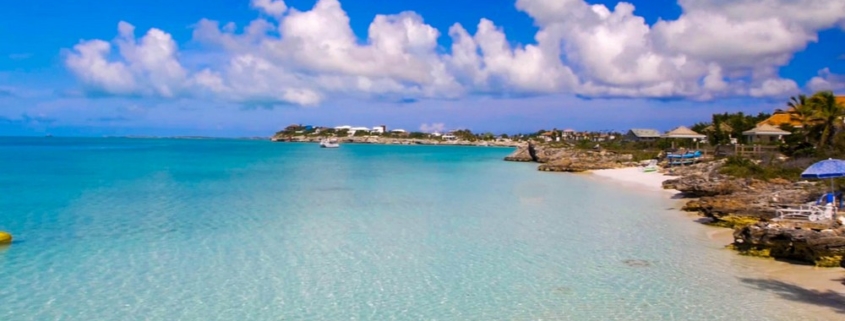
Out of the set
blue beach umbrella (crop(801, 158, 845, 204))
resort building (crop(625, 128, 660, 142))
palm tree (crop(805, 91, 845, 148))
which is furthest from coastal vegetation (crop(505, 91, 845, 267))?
resort building (crop(625, 128, 660, 142))

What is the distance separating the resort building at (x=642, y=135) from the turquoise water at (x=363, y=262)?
58.0 m

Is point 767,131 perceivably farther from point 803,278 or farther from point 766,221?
point 803,278

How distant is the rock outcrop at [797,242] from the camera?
1233 centimetres

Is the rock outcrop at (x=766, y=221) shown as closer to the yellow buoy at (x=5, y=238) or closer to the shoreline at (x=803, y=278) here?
the shoreline at (x=803, y=278)

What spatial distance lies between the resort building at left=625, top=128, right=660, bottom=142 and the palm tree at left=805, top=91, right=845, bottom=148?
1767 inches

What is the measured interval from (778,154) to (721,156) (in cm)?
738

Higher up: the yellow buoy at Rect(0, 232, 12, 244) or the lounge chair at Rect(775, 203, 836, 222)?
the lounge chair at Rect(775, 203, 836, 222)

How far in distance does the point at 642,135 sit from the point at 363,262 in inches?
2928

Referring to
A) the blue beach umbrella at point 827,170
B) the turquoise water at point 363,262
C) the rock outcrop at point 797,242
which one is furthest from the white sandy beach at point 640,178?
the rock outcrop at point 797,242

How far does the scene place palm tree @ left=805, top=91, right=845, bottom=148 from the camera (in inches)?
1245

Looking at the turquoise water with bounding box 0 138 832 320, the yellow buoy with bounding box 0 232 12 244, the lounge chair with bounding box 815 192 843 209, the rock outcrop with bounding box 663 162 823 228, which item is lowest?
Answer: the turquoise water with bounding box 0 138 832 320

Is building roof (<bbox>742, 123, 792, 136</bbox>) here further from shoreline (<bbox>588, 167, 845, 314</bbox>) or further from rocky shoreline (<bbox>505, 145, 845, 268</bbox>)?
shoreline (<bbox>588, 167, 845, 314</bbox>)

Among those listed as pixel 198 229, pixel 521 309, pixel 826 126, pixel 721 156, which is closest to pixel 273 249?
pixel 198 229

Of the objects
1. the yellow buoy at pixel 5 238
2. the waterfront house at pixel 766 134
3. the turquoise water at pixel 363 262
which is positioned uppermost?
the waterfront house at pixel 766 134
